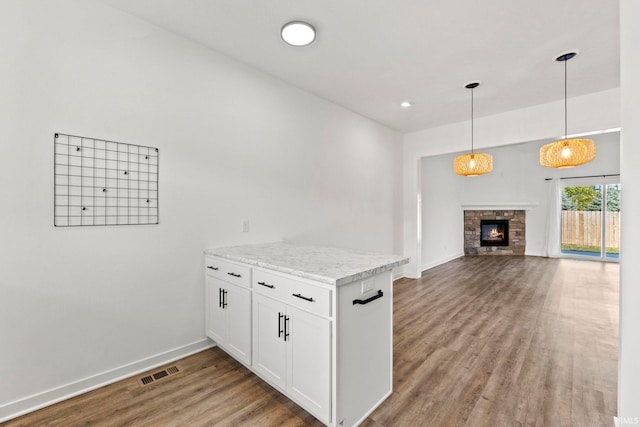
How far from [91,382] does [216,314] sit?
898mm

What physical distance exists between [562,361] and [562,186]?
6828mm

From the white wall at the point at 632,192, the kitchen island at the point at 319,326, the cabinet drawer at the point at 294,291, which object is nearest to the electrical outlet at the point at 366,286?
the kitchen island at the point at 319,326

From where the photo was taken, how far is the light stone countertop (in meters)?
1.57

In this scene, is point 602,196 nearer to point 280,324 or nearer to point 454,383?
point 454,383

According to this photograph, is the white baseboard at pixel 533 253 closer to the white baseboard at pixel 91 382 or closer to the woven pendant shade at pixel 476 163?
the woven pendant shade at pixel 476 163

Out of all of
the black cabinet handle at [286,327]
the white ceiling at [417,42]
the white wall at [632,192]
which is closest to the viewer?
the white wall at [632,192]

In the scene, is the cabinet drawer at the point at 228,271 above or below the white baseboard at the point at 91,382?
above

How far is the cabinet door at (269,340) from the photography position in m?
1.80

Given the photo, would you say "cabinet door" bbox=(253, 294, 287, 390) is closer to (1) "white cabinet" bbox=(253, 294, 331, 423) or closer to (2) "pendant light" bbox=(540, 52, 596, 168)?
(1) "white cabinet" bbox=(253, 294, 331, 423)

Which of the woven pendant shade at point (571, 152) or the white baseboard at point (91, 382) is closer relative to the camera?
the white baseboard at point (91, 382)

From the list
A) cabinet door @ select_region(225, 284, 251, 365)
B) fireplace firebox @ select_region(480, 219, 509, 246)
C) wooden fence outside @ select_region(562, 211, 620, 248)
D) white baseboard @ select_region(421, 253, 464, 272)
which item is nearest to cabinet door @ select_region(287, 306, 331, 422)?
cabinet door @ select_region(225, 284, 251, 365)

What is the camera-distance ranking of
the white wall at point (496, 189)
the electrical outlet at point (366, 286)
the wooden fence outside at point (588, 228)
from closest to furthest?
the electrical outlet at point (366, 286) < the white wall at point (496, 189) < the wooden fence outside at point (588, 228)

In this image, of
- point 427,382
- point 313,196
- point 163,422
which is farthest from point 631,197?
point 313,196

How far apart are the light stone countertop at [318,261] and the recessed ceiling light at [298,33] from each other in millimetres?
1775
